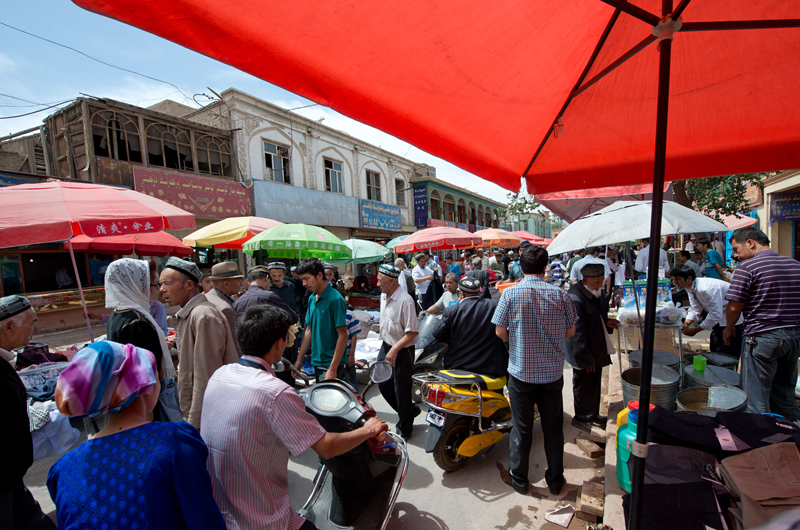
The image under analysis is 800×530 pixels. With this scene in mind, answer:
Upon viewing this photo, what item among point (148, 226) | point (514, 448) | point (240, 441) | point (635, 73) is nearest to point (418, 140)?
point (635, 73)

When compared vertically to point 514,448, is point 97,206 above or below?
above

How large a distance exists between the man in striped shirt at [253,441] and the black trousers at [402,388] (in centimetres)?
198

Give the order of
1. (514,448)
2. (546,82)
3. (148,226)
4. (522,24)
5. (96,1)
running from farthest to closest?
1. (148,226)
2. (514,448)
3. (546,82)
4. (522,24)
5. (96,1)

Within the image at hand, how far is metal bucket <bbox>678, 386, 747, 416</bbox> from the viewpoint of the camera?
268 centimetres

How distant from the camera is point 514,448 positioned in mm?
2924

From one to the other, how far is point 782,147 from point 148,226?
16.1 feet

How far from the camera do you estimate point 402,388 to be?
144 inches

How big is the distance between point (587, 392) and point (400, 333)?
2.12m

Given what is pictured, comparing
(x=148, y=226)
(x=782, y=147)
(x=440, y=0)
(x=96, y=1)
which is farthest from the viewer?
(x=148, y=226)

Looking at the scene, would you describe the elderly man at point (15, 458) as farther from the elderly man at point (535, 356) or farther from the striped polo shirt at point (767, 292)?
the striped polo shirt at point (767, 292)

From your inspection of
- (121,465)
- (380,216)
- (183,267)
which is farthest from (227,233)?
(380,216)

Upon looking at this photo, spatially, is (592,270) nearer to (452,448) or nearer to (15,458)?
(452,448)

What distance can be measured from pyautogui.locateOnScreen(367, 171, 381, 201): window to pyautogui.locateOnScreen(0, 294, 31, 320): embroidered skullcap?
19226 millimetres

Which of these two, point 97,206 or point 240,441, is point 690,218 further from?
point 97,206
